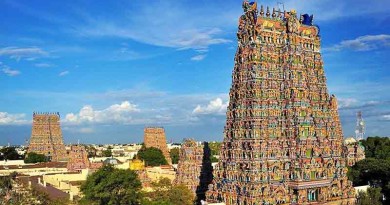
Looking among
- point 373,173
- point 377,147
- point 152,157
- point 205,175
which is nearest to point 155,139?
point 152,157

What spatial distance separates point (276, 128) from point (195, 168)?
18.4m

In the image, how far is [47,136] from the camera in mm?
101938

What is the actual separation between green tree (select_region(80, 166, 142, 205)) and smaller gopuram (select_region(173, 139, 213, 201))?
10.5 meters

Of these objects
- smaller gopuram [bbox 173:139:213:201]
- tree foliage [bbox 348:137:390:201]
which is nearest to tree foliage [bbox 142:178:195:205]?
smaller gopuram [bbox 173:139:213:201]

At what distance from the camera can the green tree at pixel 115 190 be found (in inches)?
1705

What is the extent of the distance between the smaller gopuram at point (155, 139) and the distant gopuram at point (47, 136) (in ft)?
63.8

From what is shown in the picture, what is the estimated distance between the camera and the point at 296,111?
41562 millimetres

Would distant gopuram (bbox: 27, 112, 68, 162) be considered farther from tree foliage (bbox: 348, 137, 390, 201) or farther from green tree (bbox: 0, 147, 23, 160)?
tree foliage (bbox: 348, 137, 390, 201)

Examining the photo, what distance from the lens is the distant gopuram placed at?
100750 mm

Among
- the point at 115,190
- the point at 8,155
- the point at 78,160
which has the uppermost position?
the point at 8,155

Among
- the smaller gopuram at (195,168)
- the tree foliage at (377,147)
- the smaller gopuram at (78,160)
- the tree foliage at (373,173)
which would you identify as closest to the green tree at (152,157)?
the smaller gopuram at (78,160)

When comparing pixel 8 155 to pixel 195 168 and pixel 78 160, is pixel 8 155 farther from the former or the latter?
pixel 195 168

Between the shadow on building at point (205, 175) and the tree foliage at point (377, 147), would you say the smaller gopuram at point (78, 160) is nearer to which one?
the shadow on building at point (205, 175)

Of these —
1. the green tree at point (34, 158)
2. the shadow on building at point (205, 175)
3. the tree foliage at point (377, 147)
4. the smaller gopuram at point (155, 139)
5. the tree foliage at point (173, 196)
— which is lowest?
the tree foliage at point (173, 196)
